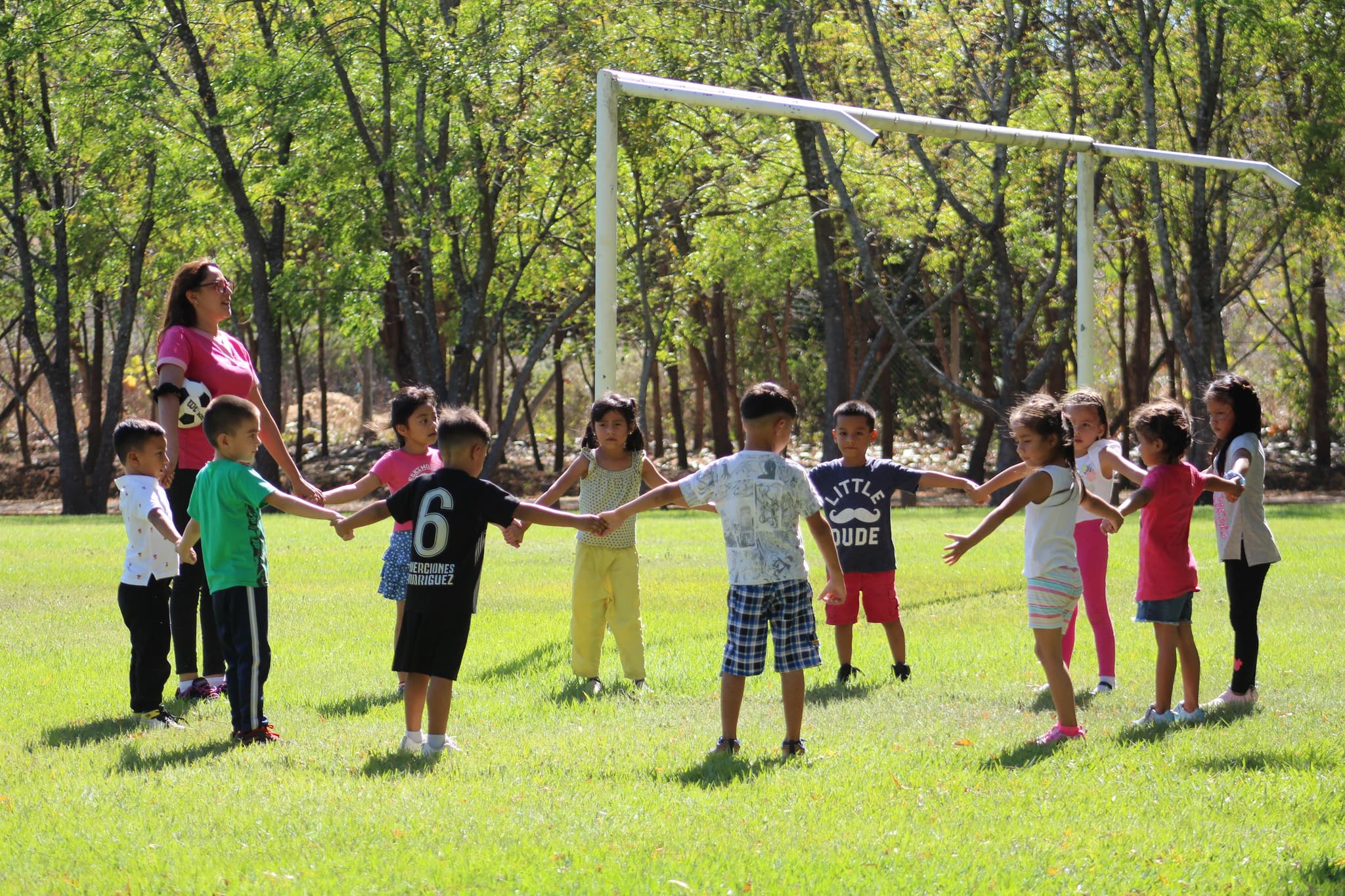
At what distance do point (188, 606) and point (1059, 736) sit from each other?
4.44 m

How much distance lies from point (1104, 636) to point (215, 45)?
86.0 feet

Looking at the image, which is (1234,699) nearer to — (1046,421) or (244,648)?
(1046,421)

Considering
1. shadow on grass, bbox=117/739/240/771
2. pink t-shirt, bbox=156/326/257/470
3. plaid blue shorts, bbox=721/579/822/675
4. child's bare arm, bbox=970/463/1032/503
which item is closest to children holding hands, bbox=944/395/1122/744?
plaid blue shorts, bbox=721/579/822/675

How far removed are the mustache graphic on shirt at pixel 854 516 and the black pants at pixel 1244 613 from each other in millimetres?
1939

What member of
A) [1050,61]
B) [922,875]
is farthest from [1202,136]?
[922,875]

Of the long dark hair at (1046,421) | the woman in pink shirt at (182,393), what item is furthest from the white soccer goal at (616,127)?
the long dark hair at (1046,421)

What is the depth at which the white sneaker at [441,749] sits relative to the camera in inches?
239

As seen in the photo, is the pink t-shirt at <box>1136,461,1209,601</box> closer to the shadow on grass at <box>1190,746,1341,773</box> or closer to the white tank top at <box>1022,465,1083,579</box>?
the white tank top at <box>1022,465,1083,579</box>

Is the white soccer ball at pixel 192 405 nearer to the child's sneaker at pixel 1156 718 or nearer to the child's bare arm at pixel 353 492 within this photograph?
the child's bare arm at pixel 353 492

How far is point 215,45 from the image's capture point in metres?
29.3

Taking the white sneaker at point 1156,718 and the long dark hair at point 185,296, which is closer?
the white sneaker at point 1156,718

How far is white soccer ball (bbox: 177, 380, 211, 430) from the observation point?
711 cm

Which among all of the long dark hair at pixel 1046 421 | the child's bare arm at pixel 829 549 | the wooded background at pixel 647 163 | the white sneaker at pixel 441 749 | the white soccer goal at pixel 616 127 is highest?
the wooded background at pixel 647 163

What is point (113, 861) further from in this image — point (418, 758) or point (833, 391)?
point (833, 391)
